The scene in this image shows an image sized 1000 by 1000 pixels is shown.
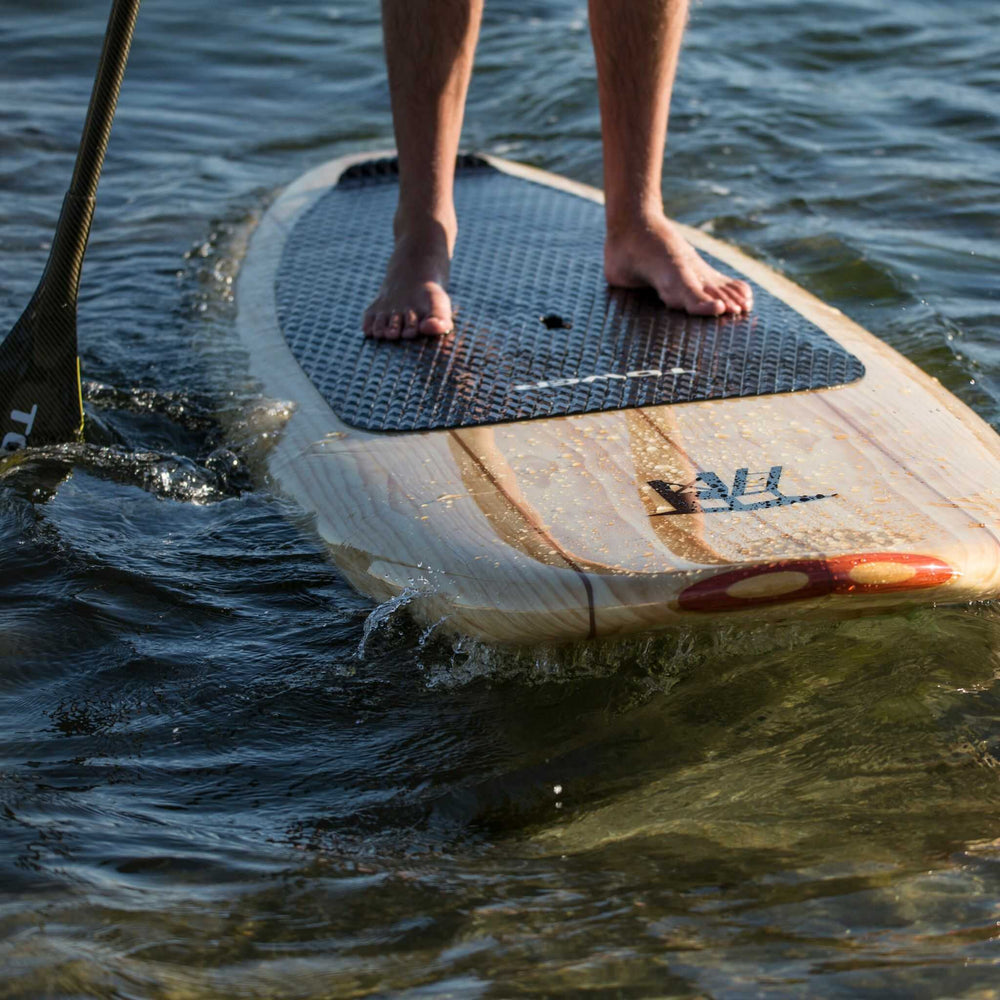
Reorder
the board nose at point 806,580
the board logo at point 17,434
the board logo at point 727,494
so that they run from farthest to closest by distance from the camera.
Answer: the board logo at point 17,434 → the board logo at point 727,494 → the board nose at point 806,580

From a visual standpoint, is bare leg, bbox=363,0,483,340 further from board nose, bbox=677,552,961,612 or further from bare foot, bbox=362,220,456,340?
board nose, bbox=677,552,961,612

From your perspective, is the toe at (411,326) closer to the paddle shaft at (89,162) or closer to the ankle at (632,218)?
the ankle at (632,218)

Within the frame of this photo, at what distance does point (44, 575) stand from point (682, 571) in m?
1.16

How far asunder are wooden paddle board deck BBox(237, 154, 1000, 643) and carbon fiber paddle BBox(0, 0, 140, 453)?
41 centimetres

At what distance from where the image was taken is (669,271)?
2.90m

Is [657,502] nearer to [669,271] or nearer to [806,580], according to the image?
[806,580]

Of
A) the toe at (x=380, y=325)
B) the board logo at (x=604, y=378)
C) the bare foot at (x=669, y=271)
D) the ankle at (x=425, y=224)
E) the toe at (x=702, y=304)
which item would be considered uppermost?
the ankle at (x=425, y=224)

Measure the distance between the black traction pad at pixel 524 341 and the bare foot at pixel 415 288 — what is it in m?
0.04

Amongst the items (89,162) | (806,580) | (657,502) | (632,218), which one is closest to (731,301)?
(632,218)

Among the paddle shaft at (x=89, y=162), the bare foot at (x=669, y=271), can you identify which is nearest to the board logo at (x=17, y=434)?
the paddle shaft at (x=89, y=162)

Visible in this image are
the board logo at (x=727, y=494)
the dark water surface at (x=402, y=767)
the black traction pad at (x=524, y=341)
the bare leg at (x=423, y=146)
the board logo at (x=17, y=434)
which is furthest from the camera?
the bare leg at (x=423, y=146)

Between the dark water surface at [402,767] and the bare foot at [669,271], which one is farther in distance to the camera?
the bare foot at [669,271]

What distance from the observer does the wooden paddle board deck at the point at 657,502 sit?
6.37 feet

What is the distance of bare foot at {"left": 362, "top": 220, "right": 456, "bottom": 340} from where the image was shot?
278 centimetres
